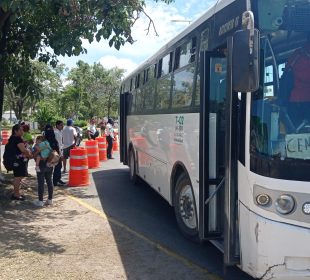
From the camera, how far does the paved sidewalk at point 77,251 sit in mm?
5539

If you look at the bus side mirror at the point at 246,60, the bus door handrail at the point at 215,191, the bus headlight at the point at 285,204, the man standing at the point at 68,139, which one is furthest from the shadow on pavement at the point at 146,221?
the bus side mirror at the point at 246,60

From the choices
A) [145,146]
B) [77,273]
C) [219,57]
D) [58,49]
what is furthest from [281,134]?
[145,146]

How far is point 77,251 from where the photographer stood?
637 centimetres

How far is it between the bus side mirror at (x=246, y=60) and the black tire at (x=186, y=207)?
8.65ft

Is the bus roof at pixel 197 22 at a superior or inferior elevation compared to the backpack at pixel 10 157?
superior

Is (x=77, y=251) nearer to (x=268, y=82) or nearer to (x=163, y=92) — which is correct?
(x=163, y=92)

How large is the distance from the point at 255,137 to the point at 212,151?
1.25 metres

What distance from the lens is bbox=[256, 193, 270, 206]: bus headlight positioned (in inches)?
163

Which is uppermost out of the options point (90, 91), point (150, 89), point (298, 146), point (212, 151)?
point (90, 91)

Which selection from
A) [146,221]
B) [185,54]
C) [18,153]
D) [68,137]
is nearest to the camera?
[185,54]

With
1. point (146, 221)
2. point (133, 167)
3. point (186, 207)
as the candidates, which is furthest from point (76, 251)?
point (133, 167)

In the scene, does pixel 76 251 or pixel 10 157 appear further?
pixel 10 157

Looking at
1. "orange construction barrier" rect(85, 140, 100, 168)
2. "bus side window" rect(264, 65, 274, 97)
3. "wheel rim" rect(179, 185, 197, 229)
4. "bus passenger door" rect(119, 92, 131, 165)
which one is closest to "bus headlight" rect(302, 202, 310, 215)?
"bus side window" rect(264, 65, 274, 97)

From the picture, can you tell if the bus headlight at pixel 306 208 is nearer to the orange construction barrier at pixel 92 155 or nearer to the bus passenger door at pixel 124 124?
the bus passenger door at pixel 124 124
